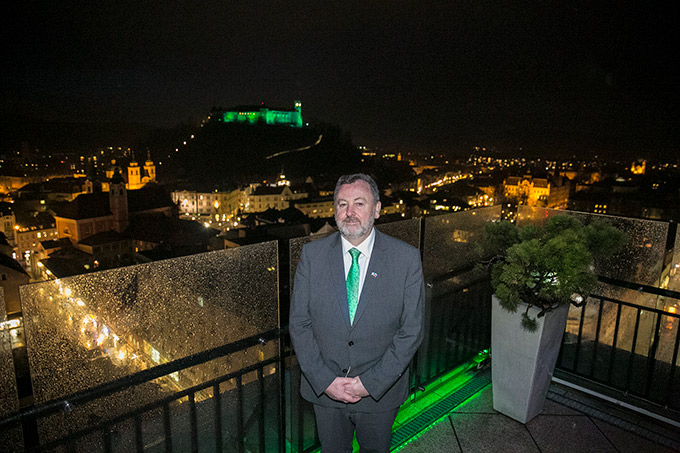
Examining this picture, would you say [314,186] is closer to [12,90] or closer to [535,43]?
[535,43]

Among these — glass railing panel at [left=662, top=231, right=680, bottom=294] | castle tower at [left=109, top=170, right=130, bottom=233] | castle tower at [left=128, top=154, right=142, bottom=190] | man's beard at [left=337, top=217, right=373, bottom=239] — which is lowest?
castle tower at [left=109, top=170, right=130, bottom=233]

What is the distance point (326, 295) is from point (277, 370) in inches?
27.9

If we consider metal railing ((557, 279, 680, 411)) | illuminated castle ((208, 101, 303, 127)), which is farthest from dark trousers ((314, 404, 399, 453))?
illuminated castle ((208, 101, 303, 127))

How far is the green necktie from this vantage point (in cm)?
165

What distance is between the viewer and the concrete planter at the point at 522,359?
2428 millimetres

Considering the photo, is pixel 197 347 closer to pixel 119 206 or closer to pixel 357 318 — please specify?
pixel 357 318

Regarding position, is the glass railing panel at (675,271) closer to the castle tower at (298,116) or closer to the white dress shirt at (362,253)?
the white dress shirt at (362,253)

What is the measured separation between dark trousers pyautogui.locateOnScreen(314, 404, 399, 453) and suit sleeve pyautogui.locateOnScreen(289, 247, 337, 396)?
0.21 m

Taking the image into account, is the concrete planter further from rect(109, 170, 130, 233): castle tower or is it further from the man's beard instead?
rect(109, 170, 130, 233): castle tower

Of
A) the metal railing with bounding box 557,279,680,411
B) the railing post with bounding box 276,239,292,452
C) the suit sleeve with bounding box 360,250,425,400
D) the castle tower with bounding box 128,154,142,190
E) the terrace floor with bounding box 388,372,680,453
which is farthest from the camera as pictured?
the castle tower with bounding box 128,154,142,190

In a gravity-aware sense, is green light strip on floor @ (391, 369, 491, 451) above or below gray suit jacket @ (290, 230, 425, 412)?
below

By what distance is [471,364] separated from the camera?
11.0 feet

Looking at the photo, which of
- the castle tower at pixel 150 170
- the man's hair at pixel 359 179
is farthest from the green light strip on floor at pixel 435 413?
the castle tower at pixel 150 170

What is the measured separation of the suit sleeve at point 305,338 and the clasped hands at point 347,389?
0.03m
